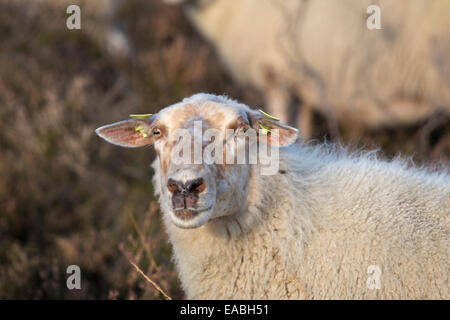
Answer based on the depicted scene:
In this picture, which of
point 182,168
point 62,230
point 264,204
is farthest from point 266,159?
point 62,230

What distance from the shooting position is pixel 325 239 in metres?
2.49

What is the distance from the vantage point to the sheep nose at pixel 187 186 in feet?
7.09

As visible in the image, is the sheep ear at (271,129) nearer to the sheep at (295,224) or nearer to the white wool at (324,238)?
the sheep at (295,224)

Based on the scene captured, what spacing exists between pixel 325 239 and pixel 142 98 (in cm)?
444

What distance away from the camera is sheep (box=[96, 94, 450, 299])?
2.35 m

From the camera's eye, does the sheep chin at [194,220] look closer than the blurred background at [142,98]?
Yes

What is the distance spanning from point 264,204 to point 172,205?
0.54m

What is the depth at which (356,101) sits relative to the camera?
5.83 meters

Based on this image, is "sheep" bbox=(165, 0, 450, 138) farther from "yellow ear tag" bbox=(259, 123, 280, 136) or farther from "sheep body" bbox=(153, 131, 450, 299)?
"yellow ear tag" bbox=(259, 123, 280, 136)

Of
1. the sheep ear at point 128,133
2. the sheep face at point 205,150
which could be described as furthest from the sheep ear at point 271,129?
the sheep ear at point 128,133

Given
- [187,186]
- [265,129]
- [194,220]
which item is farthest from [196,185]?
[265,129]

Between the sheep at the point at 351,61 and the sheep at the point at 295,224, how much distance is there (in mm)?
2790

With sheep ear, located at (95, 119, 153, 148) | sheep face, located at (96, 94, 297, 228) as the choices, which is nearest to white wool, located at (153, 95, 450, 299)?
sheep face, located at (96, 94, 297, 228)
